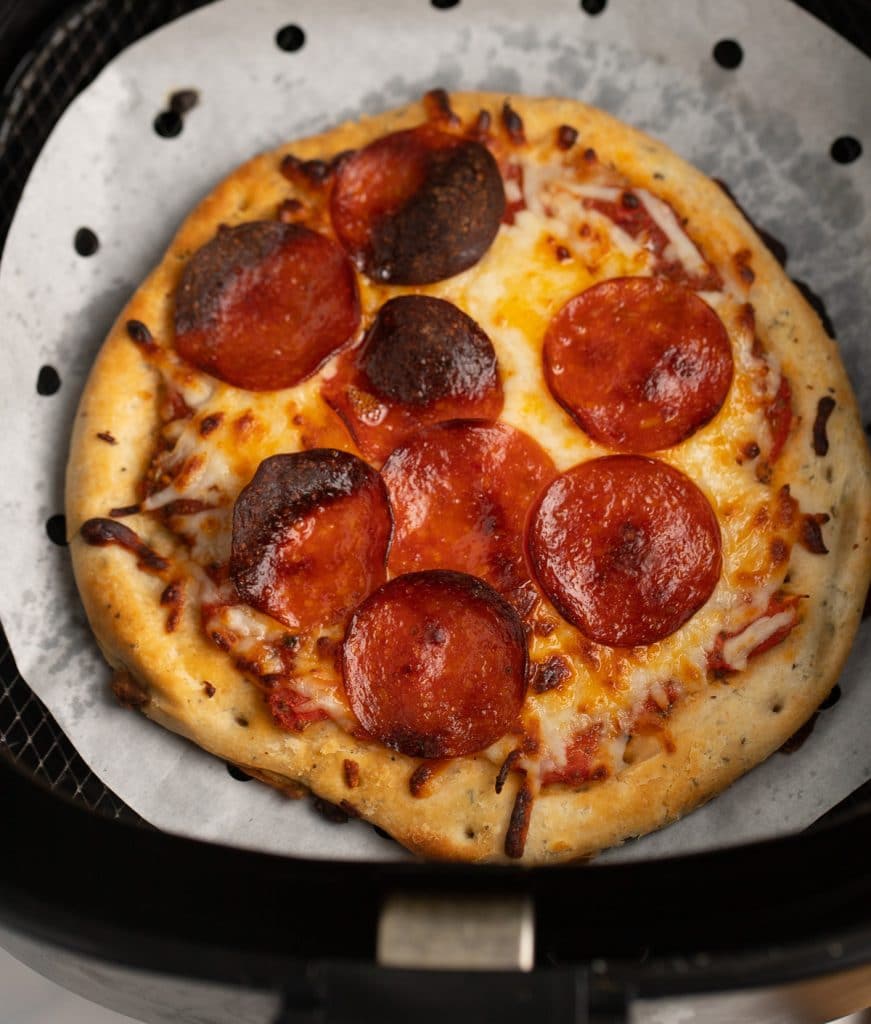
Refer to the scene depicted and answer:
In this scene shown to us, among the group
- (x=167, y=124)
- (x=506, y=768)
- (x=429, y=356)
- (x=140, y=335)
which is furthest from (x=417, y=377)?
(x=167, y=124)

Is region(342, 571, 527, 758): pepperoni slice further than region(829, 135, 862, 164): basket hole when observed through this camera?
No

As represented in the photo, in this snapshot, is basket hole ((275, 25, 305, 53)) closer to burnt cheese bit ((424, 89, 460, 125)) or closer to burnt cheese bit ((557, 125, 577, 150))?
burnt cheese bit ((424, 89, 460, 125))

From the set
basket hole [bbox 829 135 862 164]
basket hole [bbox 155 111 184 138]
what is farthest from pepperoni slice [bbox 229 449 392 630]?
basket hole [bbox 829 135 862 164]

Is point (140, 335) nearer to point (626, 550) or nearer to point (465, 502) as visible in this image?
point (465, 502)

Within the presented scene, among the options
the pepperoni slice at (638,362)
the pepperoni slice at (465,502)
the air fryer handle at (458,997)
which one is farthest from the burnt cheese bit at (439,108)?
the air fryer handle at (458,997)

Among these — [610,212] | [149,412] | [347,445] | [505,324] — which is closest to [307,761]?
[347,445]

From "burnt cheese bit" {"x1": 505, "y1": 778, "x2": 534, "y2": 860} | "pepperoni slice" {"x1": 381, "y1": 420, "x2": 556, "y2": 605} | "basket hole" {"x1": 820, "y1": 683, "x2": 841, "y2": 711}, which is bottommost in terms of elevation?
"burnt cheese bit" {"x1": 505, "y1": 778, "x2": 534, "y2": 860}

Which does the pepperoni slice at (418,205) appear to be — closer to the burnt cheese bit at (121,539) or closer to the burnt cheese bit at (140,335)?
the burnt cheese bit at (140,335)
